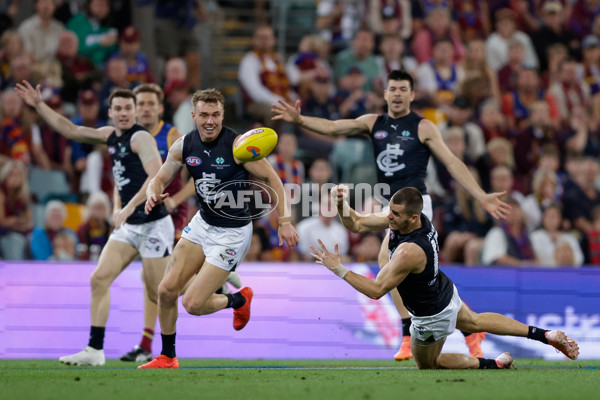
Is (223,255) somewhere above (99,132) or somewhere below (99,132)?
below

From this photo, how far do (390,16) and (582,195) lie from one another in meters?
5.23

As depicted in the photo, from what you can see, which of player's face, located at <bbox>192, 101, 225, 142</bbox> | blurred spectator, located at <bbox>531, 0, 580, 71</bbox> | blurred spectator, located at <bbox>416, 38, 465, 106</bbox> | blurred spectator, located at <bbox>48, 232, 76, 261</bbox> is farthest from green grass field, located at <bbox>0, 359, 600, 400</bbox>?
blurred spectator, located at <bbox>531, 0, 580, 71</bbox>

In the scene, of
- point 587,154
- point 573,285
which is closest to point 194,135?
point 573,285

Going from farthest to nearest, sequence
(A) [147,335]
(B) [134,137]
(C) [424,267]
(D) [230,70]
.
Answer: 1. (D) [230,70]
2. (A) [147,335]
3. (B) [134,137]
4. (C) [424,267]

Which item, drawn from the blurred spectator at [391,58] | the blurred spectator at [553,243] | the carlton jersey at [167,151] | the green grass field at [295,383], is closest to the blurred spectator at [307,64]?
the blurred spectator at [391,58]

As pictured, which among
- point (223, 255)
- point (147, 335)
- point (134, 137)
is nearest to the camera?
point (223, 255)

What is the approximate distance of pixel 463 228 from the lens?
528 inches

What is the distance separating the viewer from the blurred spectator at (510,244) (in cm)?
1291

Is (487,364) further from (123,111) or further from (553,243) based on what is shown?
(553,243)

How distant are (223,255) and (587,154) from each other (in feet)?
30.2

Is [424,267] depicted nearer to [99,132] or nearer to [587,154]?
Answer: [99,132]

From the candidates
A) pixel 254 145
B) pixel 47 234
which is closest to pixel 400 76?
pixel 254 145

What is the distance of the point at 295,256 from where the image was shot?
510 inches

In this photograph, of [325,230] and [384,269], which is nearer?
[384,269]
